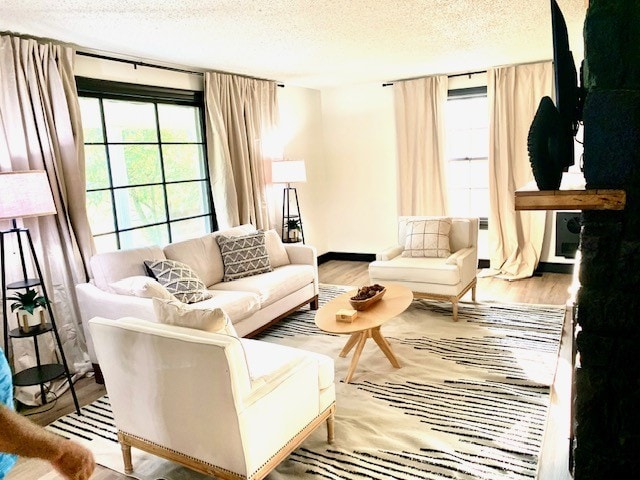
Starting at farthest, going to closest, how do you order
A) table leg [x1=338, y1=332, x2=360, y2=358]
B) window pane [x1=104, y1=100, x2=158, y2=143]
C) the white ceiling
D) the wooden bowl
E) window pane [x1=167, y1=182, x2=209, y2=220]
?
1. window pane [x1=167, y1=182, x2=209, y2=220]
2. window pane [x1=104, y1=100, x2=158, y2=143]
3. table leg [x1=338, y1=332, x2=360, y2=358]
4. the wooden bowl
5. the white ceiling

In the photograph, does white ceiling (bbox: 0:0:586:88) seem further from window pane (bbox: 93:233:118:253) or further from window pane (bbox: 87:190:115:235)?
window pane (bbox: 93:233:118:253)

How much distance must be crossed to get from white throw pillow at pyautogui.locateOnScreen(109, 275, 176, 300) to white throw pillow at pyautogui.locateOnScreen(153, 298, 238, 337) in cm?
88

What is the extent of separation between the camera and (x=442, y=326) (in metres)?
4.10

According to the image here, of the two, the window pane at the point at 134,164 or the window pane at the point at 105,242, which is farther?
the window pane at the point at 134,164

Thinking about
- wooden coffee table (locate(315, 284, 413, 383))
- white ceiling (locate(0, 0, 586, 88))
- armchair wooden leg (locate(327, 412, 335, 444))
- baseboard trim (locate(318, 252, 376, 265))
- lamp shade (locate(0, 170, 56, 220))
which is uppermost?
white ceiling (locate(0, 0, 586, 88))

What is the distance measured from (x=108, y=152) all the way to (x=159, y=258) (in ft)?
3.53

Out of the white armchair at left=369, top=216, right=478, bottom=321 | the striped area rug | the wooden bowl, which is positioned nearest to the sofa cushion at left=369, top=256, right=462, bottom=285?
the white armchair at left=369, top=216, right=478, bottom=321

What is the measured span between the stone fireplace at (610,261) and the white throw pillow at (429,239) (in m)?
3.01

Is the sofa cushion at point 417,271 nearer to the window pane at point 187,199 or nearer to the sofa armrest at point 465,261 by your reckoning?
the sofa armrest at point 465,261

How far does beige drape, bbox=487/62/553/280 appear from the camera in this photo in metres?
5.38

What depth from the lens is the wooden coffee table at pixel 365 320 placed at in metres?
3.06

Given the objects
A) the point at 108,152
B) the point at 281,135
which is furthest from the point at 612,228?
the point at 281,135

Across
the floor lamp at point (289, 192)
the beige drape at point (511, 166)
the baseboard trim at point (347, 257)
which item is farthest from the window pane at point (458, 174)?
the floor lamp at point (289, 192)

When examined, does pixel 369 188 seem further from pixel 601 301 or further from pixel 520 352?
pixel 601 301
